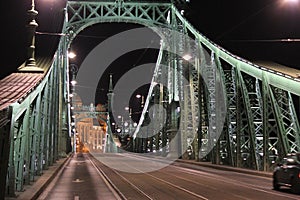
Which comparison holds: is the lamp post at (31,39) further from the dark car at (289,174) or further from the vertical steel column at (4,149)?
the dark car at (289,174)

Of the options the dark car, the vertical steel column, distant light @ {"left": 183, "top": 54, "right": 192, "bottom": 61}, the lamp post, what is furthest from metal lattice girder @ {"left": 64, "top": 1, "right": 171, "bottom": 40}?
the vertical steel column

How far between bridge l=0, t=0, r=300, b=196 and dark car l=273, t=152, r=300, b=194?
5.38m

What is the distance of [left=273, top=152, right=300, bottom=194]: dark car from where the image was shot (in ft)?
51.5

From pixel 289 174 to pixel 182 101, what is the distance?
2665 centimetres

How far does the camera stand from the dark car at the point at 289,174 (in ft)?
51.5

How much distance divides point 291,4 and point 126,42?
124ft

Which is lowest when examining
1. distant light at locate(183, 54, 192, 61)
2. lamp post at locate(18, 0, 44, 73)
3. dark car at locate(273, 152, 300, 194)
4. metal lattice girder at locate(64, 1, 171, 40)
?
dark car at locate(273, 152, 300, 194)

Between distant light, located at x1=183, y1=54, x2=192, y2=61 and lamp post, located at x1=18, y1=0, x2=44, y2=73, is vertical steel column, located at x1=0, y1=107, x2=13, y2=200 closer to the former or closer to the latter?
lamp post, located at x1=18, y1=0, x2=44, y2=73

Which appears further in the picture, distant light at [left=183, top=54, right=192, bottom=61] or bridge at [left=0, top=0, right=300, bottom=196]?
distant light at [left=183, top=54, right=192, bottom=61]

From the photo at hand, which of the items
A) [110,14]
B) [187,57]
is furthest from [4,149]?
[110,14]

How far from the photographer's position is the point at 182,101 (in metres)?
42.6

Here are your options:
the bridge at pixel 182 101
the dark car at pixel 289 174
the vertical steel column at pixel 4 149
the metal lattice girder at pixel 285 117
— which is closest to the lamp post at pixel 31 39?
the bridge at pixel 182 101

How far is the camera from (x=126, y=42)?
58219 mm

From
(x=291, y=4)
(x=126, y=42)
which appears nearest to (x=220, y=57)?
(x=291, y=4)
